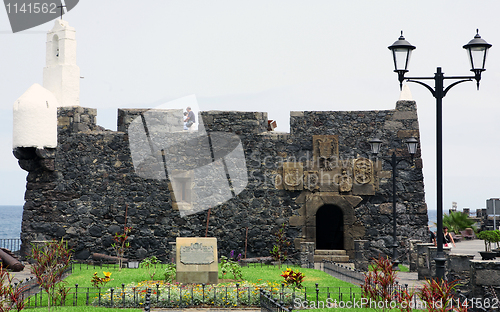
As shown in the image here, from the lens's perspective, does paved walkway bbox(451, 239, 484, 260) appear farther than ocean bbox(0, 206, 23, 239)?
No

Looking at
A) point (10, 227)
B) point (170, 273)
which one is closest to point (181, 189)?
point (170, 273)

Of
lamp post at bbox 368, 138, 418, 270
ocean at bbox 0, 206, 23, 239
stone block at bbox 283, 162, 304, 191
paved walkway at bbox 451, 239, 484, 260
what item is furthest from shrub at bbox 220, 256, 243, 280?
ocean at bbox 0, 206, 23, 239

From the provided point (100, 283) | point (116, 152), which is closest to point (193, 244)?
point (100, 283)

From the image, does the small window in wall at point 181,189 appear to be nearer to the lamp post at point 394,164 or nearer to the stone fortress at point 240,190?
the stone fortress at point 240,190

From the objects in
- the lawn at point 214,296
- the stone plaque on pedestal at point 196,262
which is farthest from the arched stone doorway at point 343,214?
the stone plaque on pedestal at point 196,262

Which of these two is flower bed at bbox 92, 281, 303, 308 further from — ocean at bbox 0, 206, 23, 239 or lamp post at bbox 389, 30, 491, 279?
ocean at bbox 0, 206, 23, 239

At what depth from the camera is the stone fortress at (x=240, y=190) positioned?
18.2m

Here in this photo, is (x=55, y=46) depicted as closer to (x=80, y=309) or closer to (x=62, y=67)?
(x=62, y=67)

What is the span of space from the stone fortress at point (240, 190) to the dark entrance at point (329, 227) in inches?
42.1

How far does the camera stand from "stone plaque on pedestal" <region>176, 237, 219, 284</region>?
1333cm

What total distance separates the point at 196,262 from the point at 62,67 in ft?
31.6

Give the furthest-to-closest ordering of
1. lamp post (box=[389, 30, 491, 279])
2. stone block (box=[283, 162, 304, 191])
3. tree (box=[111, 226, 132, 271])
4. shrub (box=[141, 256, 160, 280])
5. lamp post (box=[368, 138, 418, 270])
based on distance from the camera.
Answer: stone block (box=[283, 162, 304, 191]) < tree (box=[111, 226, 132, 271]) < lamp post (box=[368, 138, 418, 270]) < shrub (box=[141, 256, 160, 280]) < lamp post (box=[389, 30, 491, 279])

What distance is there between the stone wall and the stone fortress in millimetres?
31

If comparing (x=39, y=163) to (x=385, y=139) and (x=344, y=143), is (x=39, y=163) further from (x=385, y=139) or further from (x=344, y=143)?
(x=385, y=139)
